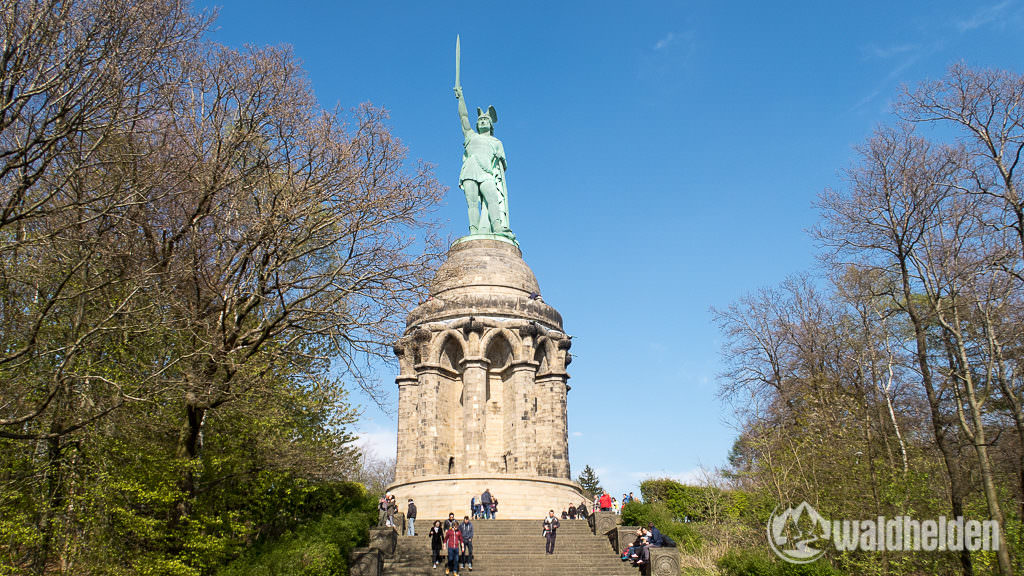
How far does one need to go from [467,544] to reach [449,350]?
1140 centimetres

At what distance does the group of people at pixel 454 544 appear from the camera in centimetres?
1692

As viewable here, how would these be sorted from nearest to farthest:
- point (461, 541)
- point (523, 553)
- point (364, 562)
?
point (364, 562) < point (461, 541) < point (523, 553)

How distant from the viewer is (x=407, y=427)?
27.4 m

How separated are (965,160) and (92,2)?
15122 mm

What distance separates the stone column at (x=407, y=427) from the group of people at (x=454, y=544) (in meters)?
7.55

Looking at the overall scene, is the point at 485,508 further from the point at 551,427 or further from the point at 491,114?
the point at 491,114

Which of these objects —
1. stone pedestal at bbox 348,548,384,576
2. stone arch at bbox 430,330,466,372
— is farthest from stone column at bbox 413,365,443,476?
stone pedestal at bbox 348,548,384,576

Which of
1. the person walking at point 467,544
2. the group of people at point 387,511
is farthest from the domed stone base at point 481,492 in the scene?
the person walking at point 467,544

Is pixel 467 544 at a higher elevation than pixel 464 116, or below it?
below

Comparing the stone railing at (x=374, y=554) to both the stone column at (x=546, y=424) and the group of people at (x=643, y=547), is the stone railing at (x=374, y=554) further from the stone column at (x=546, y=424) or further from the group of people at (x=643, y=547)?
the stone column at (x=546, y=424)

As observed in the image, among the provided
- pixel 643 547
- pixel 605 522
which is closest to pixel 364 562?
pixel 643 547

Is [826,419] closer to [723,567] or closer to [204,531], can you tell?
[723,567]

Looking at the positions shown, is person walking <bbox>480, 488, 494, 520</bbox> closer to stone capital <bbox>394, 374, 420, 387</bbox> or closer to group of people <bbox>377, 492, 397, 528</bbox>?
group of people <bbox>377, 492, 397, 528</bbox>

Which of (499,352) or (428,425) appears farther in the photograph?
(499,352)
